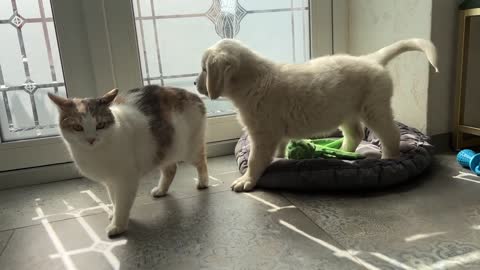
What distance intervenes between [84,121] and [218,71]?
61 centimetres

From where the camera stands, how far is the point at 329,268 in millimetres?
Result: 1266

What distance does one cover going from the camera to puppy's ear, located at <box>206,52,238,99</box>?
177 centimetres

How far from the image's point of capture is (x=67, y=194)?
213 cm

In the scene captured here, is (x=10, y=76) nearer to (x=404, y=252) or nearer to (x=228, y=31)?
(x=228, y=31)

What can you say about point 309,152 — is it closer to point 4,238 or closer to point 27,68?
point 4,238

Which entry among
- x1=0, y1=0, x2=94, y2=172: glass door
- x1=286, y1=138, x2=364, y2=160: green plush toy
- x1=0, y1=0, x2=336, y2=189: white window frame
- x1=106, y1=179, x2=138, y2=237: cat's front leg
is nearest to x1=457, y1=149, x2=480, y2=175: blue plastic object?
x1=286, y1=138, x2=364, y2=160: green plush toy

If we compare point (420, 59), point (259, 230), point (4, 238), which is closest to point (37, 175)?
point (4, 238)

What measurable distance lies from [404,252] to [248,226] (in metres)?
0.57

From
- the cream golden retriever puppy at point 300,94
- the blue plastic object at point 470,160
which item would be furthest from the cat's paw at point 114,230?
the blue plastic object at point 470,160

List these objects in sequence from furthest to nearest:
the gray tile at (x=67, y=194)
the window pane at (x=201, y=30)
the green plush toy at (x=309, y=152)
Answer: the window pane at (x=201, y=30), the green plush toy at (x=309, y=152), the gray tile at (x=67, y=194)

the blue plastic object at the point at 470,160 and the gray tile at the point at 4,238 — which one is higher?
the blue plastic object at the point at 470,160

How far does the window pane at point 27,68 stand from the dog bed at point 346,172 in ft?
4.31

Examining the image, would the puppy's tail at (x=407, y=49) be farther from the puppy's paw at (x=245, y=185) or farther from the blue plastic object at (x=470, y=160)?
the puppy's paw at (x=245, y=185)

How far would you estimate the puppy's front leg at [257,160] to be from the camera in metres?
1.93
